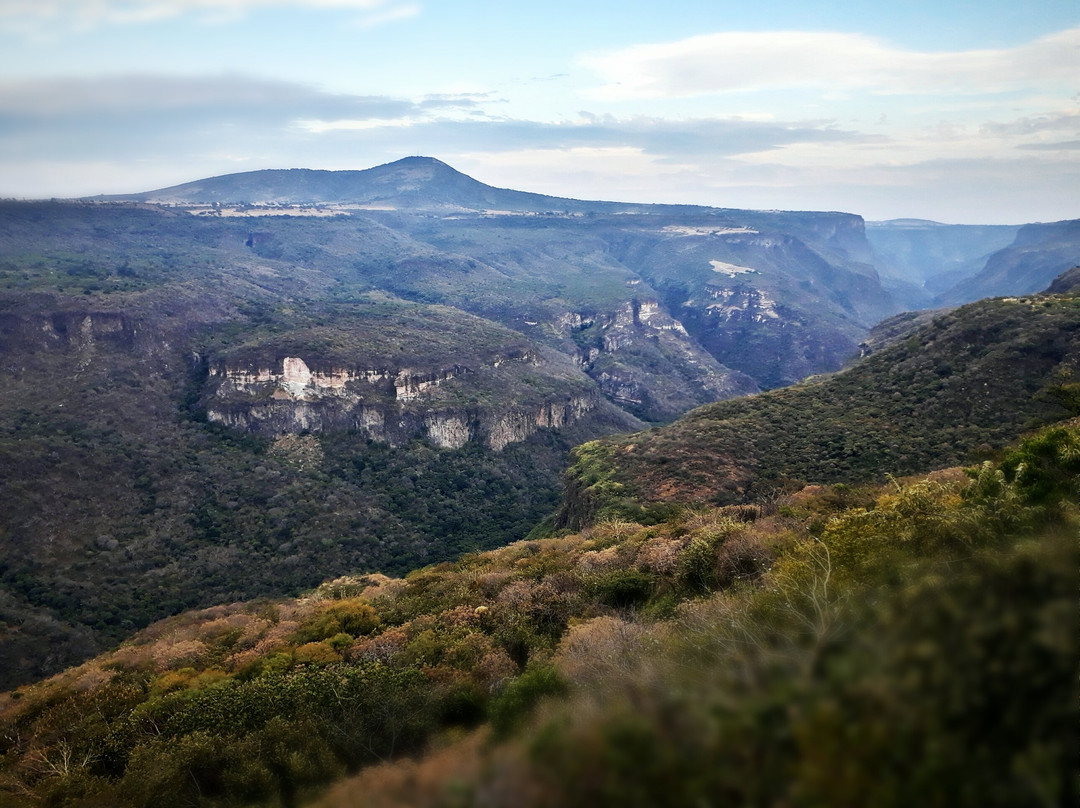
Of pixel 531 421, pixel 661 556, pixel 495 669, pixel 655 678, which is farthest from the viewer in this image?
pixel 531 421

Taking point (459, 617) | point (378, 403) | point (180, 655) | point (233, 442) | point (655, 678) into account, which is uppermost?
point (655, 678)

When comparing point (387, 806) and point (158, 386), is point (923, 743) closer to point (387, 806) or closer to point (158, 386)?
point (387, 806)

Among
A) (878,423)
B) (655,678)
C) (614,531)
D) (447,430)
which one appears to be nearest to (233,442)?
(447,430)

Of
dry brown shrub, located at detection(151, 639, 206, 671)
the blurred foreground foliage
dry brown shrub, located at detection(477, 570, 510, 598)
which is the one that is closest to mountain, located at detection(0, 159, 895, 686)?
the blurred foreground foliage

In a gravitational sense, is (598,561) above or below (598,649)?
below

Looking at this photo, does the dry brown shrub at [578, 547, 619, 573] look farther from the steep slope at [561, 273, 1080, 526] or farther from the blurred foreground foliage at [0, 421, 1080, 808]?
the steep slope at [561, 273, 1080, 526]

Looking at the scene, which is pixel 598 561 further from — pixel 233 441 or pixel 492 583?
pixel 233 441

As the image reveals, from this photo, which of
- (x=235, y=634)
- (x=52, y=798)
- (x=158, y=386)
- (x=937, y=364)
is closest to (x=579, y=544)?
(x=235, y=634)
